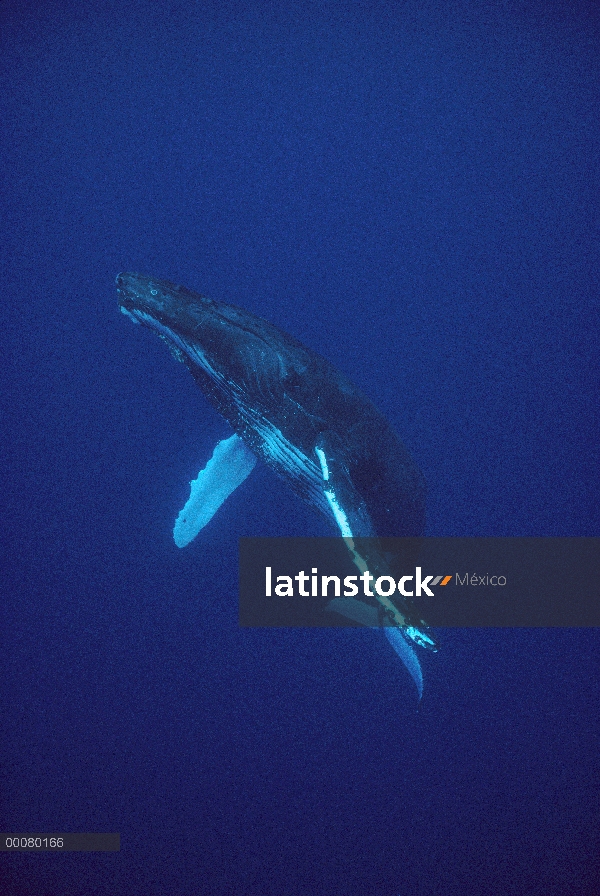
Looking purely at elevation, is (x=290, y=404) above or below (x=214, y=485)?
above

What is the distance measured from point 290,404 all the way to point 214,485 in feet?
5.28

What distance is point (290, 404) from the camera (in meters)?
3.73

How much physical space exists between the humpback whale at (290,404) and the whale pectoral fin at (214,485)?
0.69 metres

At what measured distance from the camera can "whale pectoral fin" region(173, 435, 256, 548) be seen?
494cm

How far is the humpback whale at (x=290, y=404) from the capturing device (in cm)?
360

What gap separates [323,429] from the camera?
146 inches

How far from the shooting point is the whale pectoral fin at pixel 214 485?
4938 mm

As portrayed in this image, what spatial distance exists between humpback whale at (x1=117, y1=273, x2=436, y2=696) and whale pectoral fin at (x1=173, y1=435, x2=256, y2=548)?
0.69 m

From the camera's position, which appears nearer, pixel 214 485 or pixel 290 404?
pixel 290 404

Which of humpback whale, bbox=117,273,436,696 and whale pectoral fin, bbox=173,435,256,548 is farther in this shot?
whale pectoral fin, bbox=173,435,256,548

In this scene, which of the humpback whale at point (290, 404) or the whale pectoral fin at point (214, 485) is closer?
the humpback whale at point (290, 404)

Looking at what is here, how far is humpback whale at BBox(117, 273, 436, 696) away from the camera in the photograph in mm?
3596

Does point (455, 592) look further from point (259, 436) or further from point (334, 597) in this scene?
point (259, 436)

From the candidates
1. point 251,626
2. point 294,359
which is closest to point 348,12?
point 294,359
